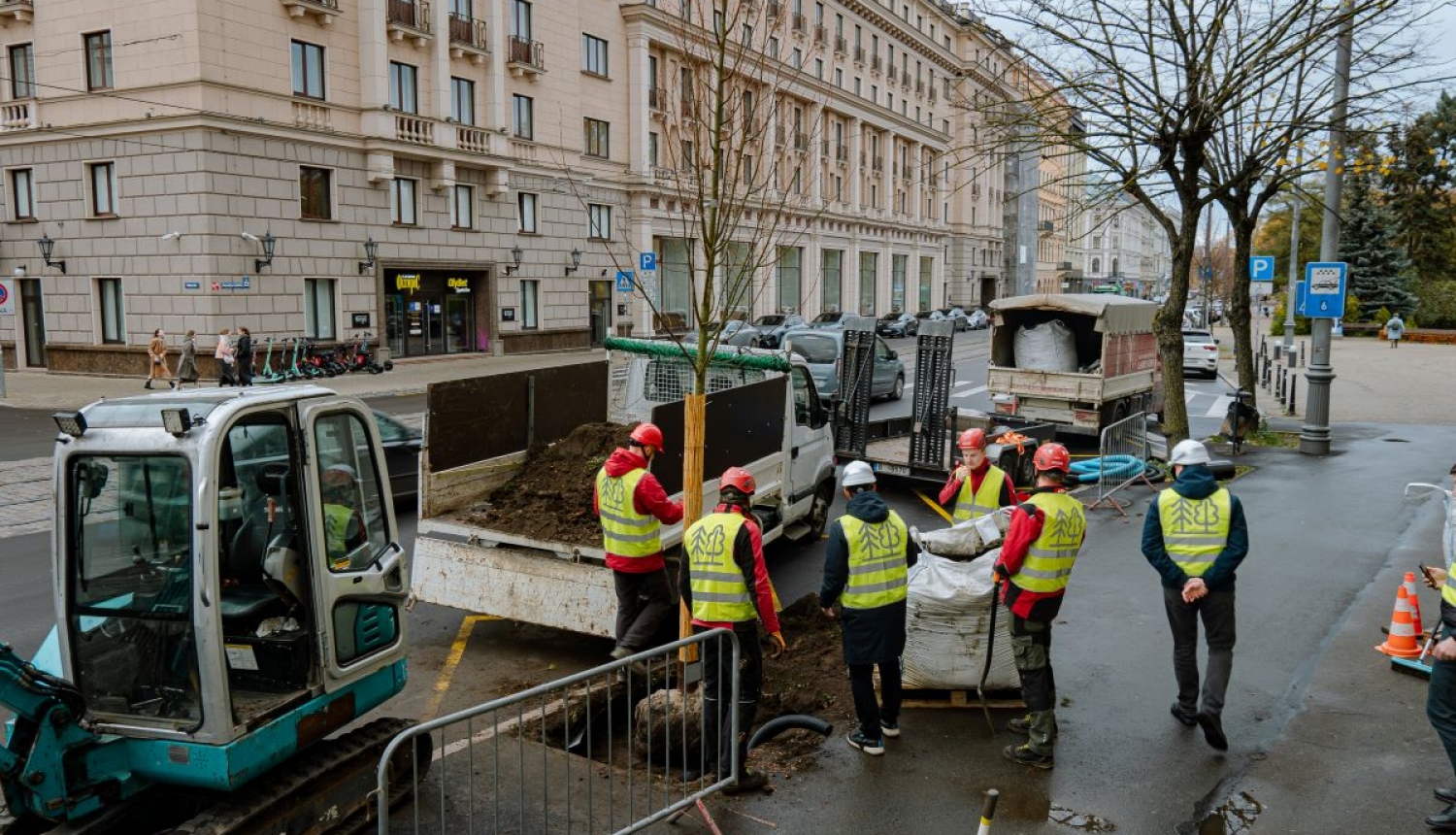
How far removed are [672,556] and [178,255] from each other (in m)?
24.5

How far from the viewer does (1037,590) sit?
234 inches

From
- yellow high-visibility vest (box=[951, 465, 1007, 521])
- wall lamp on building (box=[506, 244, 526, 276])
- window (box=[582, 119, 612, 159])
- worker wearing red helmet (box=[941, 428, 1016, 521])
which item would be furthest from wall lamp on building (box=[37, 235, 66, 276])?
yellow high-visibility vest (box=[951, 465, 1007, 521])

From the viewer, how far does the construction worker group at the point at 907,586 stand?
5.74 metres

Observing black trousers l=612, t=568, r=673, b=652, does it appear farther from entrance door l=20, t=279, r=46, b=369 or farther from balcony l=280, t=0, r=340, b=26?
entrance door l=20, t=279, r=46, b=369

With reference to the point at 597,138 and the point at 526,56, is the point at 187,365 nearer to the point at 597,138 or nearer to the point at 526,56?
the point at 526,56

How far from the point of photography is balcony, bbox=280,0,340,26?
93.3 feet

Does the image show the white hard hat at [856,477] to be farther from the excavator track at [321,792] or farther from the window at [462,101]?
the window at [462,101]

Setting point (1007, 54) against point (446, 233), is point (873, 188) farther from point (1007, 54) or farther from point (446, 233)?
point (1007, 54)

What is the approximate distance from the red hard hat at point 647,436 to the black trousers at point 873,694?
213cm

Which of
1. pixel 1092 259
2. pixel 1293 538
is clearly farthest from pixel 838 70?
pixel 1092 259

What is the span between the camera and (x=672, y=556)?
25.5ft

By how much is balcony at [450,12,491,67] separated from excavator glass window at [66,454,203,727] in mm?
32112

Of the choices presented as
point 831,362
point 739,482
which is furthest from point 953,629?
point 831,362

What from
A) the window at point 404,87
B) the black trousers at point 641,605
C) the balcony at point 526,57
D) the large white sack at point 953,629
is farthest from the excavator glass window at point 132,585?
the balcony at point 526,57
